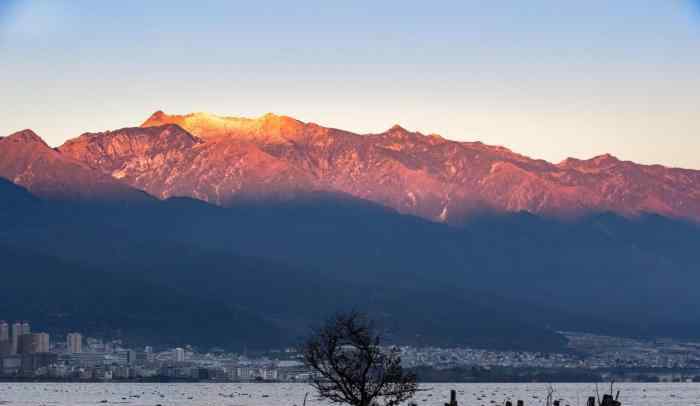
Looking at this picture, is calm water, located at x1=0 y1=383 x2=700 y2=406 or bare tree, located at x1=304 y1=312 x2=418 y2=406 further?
calm water, located at x1=0 y1=383 x2=700 y2=406

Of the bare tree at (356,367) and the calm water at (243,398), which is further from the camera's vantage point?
the calm water at (243,398)

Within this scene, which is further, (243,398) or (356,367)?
(243,398)

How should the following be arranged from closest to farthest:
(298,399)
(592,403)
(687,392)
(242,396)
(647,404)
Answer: (592,403)
(647,404)
(298,399)
(242,396)
(687,392)

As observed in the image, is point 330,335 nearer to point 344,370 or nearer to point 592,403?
point 344,370

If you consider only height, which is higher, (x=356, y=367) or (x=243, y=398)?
(x=243, y=398)

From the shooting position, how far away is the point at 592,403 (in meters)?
51.5

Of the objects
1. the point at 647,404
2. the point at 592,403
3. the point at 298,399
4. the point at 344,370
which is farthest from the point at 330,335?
the point at 298,399

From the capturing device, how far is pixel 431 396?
497 ft

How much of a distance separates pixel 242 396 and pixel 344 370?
99848 millimetres

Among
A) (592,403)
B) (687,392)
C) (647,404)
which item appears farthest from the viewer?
(687,392)

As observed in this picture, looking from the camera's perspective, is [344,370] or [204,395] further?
[204,395]

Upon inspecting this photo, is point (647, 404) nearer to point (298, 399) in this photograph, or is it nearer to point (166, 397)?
point (298, 399)

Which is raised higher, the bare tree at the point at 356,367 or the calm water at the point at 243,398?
the calm water at the point at 243,398

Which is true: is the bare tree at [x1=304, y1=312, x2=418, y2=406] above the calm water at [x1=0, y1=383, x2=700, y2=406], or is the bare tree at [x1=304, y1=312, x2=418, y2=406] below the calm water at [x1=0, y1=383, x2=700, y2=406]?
below
